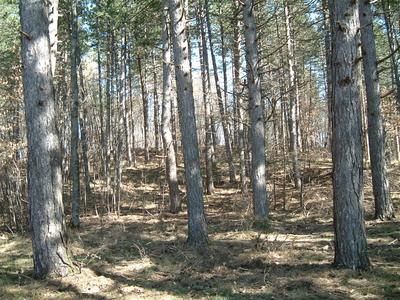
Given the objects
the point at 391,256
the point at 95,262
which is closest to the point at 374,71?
the point at 391,256

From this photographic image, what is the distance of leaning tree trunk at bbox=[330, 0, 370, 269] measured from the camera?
5980 millimetres

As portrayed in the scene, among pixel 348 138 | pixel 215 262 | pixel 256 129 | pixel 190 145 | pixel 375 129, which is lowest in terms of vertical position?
pixel 215 262

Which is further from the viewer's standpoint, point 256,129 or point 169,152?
point 169,152

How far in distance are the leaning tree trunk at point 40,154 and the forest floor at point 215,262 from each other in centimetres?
41

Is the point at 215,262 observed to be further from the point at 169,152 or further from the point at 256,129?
the point at 169,152

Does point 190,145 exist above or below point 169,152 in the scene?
below

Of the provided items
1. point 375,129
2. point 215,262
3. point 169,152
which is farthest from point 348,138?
point 169,152

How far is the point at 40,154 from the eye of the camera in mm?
6098

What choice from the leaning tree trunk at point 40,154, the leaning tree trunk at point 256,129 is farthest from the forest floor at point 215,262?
the leaning tree trunk at point 256,129

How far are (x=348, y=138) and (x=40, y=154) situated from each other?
455 centimetres

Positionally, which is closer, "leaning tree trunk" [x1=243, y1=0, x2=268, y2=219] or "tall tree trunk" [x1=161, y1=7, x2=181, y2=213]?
"leaning tree trunk" [x1=243, y1=0, x2=268, y2=219]

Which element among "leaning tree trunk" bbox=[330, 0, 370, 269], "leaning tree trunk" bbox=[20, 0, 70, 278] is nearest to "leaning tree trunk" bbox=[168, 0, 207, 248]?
"leaning tree trunk" bbox=[20, 0, 70, 278]

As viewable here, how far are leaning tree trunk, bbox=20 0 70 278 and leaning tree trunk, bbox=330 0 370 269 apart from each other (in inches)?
165

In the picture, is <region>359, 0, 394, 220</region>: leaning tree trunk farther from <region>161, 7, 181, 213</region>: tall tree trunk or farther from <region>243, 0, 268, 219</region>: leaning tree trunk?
<region>161, 7, 181, 213</region>: tall tree trunk
